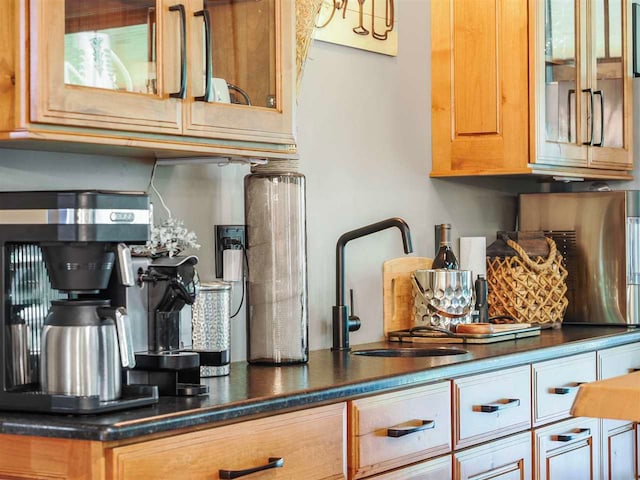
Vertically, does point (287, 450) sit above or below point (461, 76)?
below

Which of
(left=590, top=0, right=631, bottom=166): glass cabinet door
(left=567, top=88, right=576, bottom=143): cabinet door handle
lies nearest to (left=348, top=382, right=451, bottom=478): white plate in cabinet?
(left=567, top=88, right=576, bottom=143): cabinet door handle

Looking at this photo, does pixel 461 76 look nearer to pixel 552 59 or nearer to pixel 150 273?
pixel 552 59

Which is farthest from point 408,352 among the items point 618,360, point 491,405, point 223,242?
point 618,360

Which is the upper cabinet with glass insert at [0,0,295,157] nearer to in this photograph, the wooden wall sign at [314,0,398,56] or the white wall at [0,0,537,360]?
the white wall at [0,0,537,360]

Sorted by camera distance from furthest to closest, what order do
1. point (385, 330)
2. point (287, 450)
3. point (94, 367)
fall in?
point (385, 330) < point (287, 450) < point (94, 367)

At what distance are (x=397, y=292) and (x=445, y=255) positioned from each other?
0.19 metres

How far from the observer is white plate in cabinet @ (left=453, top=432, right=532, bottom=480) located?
2.61 metres

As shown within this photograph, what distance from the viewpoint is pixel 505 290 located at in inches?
141

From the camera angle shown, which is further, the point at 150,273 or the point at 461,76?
the point at 461,76

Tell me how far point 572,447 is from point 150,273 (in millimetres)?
1581

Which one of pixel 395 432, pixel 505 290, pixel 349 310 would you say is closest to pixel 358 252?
pixel 349 310

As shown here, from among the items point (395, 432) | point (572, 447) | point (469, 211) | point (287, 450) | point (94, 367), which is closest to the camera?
point (94, 367)

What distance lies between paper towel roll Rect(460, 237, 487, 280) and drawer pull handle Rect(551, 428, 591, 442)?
691mm

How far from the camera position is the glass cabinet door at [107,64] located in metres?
Answer: 1.86
